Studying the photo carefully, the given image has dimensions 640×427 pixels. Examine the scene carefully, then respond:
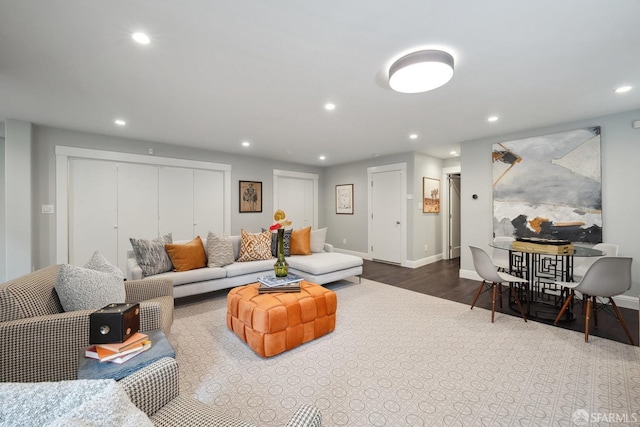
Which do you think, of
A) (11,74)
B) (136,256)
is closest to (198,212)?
(136,256)

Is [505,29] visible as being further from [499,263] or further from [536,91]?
[499,263]

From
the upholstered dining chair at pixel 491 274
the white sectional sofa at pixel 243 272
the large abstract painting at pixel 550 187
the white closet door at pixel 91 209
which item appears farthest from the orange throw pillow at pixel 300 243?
the large abstract painting at pixel 550 187

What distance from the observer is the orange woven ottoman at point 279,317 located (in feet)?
7.20

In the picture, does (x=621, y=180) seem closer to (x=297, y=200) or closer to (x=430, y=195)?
(x=430, y=195)

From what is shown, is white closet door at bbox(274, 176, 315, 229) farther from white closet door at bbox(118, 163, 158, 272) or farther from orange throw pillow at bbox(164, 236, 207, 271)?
orange throw pillow at bbox(164, 236, 207, 271)

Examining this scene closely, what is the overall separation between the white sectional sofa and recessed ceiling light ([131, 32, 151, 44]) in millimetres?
2338

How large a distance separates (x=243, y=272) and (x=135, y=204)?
8.12 feet

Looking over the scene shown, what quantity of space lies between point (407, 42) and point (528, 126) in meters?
3.05

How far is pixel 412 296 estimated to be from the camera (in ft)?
12.2

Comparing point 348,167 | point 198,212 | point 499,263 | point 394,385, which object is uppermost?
point 348,167

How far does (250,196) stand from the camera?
19.5ft

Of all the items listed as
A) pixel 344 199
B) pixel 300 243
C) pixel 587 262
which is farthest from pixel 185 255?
pixel 587 262

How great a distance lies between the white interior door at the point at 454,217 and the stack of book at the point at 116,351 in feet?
21.2

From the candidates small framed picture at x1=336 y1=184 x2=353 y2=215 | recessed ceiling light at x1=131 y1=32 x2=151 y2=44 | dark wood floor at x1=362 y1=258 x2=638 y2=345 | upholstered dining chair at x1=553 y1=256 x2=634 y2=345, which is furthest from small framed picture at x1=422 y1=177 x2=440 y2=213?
recessed ceiling light at x1=131 y1=32 x2=151 y2=44
